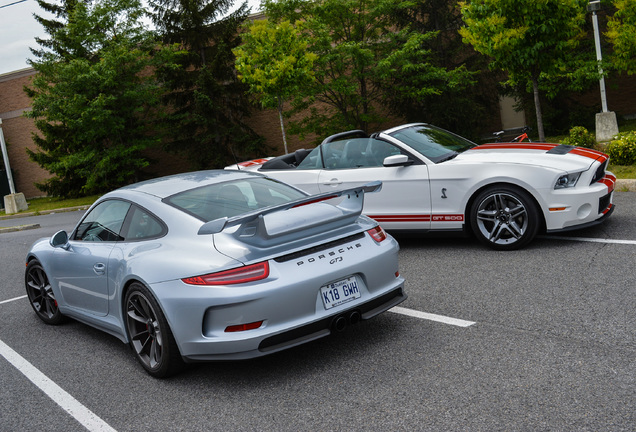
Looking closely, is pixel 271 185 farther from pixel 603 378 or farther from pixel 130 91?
pixel 130 91

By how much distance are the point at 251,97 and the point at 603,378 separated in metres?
26.0

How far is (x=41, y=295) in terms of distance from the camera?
614 centimetres

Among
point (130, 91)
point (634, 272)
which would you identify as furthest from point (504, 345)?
point (130, 91)

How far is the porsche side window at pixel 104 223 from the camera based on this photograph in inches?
193

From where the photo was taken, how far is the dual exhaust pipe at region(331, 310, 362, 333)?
403 cm

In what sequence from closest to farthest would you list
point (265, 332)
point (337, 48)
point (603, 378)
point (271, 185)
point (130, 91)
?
point (603, 378) < point (265, 332) < point (271, 185) < point (337, 48) < point (130, 91)

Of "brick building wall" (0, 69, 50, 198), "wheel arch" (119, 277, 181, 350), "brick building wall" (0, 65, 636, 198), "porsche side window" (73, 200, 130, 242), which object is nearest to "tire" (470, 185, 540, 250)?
"porsche side window" (73, 200, 130, 242)

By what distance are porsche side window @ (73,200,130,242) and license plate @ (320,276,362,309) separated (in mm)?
1828

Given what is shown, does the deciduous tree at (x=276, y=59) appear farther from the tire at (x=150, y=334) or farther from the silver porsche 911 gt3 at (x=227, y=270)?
the tire at (x=150, y=334)

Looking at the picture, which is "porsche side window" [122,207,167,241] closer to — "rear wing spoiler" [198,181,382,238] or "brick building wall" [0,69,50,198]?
"rear wing spoiler" [198,181,382,238]

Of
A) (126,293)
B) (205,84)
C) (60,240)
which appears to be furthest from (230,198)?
(205,84)

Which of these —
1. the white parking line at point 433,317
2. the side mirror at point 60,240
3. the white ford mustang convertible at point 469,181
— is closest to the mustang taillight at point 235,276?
the white parking line at point 433,317

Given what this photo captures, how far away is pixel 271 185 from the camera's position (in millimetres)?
5270

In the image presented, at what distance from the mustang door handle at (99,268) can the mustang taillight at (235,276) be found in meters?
1.21
